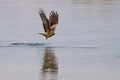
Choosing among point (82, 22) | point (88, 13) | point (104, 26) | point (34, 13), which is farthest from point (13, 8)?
point (104, 26)

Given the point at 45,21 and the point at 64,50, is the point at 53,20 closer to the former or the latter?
the point at 45,21

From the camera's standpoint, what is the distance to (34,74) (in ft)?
41.4

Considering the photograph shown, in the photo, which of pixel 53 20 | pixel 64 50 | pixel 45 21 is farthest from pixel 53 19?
pixel 64 50

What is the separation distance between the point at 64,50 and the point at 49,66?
2.39 m

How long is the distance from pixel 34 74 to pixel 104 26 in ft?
31.0

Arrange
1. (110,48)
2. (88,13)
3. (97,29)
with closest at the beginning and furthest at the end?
(110,48) < (97,29) < (88,13)

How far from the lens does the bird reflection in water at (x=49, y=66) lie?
12.3 metres

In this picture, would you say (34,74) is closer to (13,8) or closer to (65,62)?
(65,62)

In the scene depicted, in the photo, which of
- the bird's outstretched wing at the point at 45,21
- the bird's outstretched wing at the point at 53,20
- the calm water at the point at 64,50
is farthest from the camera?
the bird's outstretched wing at the point at 53,20

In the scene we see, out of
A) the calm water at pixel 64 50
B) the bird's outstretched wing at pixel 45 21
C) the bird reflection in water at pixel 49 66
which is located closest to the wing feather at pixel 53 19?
the bird's outstretched wing at pixel 45 21

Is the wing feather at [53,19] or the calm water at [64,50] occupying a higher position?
the wing feather at [53,19]

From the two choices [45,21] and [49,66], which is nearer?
[49,66]

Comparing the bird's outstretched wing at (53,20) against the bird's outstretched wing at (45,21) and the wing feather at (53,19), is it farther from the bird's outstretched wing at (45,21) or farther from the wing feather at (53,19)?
the bird's outstretched wing at (45,21)

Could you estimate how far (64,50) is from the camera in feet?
52.4
